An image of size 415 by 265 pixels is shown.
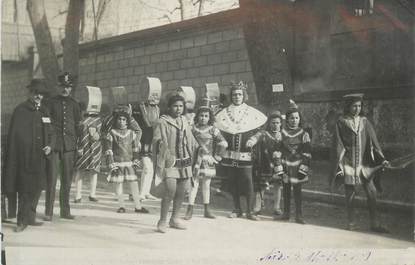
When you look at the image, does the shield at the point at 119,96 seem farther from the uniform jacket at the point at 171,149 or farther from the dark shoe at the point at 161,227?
the dark shoe at the point at 161,227

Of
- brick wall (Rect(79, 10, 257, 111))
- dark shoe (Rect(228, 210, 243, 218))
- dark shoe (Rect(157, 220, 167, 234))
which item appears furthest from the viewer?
brick wall (Rect(79, 10, 257, 111))

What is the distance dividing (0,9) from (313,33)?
3.48m

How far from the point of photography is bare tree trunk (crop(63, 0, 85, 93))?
200 inches

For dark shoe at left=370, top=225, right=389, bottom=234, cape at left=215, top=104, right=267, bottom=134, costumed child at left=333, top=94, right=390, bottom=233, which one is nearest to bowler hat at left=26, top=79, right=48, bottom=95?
cape at left=215, top=104, right=267, bottom=134

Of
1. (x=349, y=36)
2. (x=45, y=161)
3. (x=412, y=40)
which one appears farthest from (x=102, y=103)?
(x=412, y=40)

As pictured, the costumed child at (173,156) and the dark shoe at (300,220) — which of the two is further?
the dark shoe at (300,220)

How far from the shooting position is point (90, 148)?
5613 mm

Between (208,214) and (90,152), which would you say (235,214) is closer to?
(208,214)

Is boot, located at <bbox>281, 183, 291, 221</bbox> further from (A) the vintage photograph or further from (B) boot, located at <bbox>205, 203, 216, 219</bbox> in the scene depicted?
(B) boot, located at <bbox>205, 203, 216, 219</bbox>

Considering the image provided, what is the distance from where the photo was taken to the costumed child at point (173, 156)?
178 inches

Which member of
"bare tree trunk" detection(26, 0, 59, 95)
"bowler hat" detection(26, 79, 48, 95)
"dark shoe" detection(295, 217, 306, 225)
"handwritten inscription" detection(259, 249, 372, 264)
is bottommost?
"handwritten inscription" detection(259, 249, 372, 264)

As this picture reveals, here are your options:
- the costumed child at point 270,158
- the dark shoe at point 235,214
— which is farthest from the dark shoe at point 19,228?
the costumed child at point 270,158

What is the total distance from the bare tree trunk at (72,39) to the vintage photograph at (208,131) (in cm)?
1

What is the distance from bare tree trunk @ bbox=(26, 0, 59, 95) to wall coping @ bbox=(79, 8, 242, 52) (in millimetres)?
405
